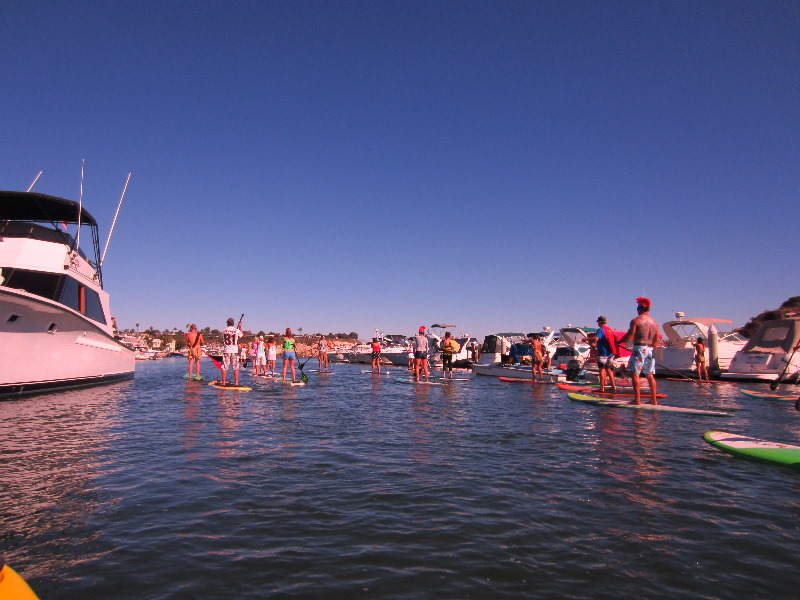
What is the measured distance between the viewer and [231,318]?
1622 cm

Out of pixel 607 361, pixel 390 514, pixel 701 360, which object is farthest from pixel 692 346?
pixel 390 514

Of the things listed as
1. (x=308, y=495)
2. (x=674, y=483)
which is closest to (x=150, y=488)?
(x=308, y=495)

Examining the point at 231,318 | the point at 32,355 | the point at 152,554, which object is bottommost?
the point at 152,554

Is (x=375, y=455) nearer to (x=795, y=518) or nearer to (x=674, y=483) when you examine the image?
(x=674, y=483)

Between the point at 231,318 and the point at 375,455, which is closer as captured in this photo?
the point at 375,455

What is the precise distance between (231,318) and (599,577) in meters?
14.9

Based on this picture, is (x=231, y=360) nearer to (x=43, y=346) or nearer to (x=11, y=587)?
(x=43, y=346)

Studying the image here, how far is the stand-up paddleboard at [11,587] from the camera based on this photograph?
218cm

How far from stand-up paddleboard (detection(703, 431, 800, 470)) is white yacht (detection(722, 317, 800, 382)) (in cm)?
1892

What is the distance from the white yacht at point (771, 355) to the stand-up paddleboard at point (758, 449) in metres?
18.9

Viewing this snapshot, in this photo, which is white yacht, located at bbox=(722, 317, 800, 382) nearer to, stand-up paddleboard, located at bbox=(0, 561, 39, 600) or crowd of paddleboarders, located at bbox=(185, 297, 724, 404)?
crowd of paddleboarders, located at bbox=(185, 297, 724, 404)

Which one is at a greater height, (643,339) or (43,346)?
(643,339)

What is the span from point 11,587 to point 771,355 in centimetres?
2878

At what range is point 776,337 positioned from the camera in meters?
24.5
